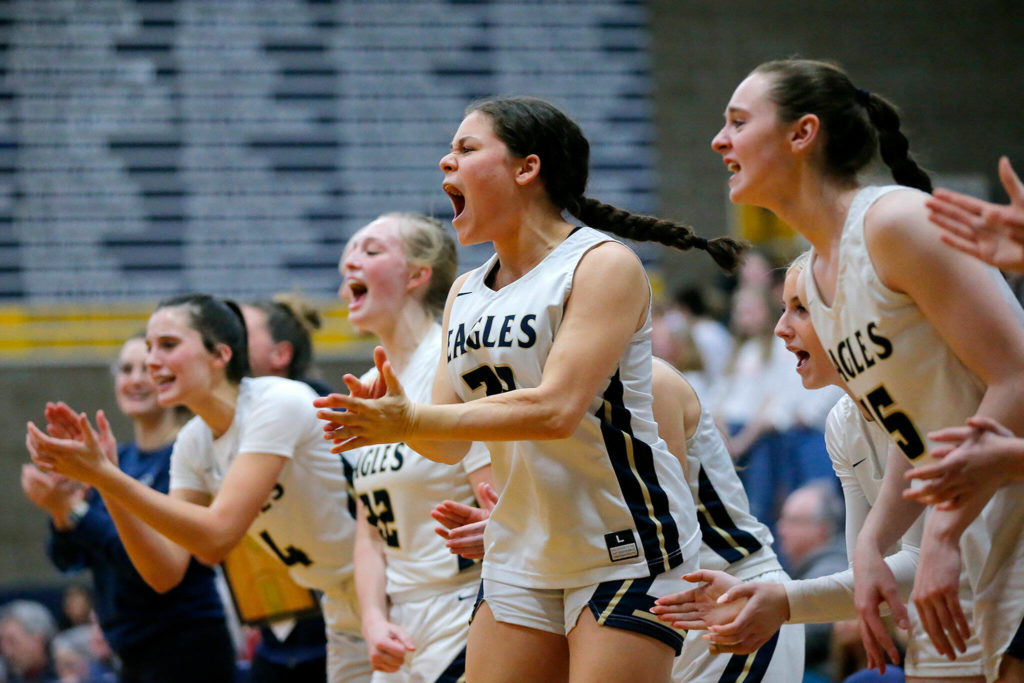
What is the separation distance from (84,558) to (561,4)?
4.85 m

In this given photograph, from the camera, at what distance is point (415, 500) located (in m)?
3.36

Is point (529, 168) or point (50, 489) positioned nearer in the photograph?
point (529, 168)

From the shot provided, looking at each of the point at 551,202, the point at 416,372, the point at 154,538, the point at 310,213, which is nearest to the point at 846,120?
the point at 551,202

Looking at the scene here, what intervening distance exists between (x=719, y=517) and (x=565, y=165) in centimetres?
94

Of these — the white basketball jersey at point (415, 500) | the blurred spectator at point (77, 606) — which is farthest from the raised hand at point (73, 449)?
the blurred spectator at point (77, 606)

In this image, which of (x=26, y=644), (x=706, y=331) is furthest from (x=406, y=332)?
(x=706, y=331)

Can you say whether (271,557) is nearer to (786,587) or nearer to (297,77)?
(786,587)

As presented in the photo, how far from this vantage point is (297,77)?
746cm

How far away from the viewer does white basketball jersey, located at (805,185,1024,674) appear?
7.14 feet

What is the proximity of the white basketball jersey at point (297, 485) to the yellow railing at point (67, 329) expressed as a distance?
11.7ft

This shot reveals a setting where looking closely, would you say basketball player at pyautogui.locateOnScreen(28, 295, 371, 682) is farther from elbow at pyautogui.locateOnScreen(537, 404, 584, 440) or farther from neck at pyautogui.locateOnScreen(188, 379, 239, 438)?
elbow at pyautogui.locateOnScreen(537, 404, 584, 440)

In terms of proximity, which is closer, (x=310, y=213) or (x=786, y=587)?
(x=786, y=587)

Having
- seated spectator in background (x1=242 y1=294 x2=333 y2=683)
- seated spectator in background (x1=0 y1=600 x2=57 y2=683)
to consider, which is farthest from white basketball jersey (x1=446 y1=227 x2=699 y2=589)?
seated spectator in background (x1=0 y1=600 x2=57 y2=683)

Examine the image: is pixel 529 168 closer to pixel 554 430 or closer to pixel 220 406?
pixel 554 430
